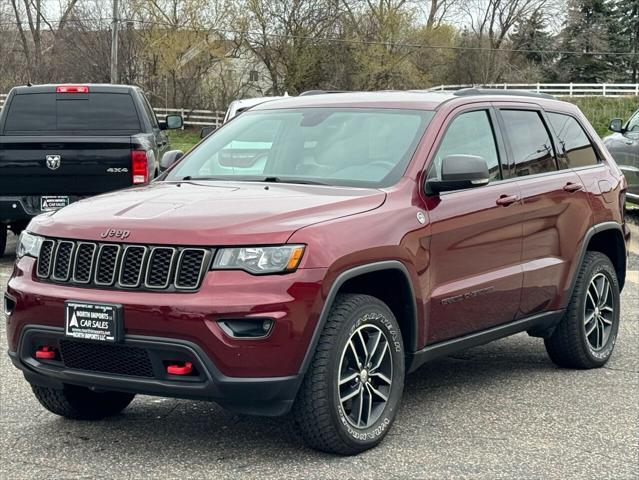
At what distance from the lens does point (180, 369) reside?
4.54m

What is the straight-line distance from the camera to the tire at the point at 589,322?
6.75 metres

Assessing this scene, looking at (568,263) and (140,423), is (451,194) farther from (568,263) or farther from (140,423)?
(140,423)

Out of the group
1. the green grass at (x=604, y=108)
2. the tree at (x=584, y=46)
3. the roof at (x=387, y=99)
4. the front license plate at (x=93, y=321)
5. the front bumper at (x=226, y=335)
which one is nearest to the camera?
the front bumper at (x=226, y=335)

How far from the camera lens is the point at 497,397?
6168 mm

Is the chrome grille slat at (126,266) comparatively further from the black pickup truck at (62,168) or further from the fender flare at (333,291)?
the black pickup truck at (62,168)

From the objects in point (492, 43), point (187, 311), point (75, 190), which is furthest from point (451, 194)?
point (492, 43)

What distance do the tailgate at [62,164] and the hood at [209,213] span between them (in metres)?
5.49

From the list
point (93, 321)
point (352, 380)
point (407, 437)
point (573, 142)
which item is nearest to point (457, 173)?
point (352, 380)

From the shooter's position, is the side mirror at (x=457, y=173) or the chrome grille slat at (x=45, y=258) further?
the side mirror at (x=457, y=173)

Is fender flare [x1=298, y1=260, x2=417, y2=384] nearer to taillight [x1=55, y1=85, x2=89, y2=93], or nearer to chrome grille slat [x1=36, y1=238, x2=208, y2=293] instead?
chrome grille slat [x1=36, y1=238, x2=208, y2=293]

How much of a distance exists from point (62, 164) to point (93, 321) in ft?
21.2

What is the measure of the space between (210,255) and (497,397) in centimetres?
240

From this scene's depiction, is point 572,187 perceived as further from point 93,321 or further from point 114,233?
point 93,321

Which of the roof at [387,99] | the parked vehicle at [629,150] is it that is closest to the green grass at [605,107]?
the parked vehicle at [629,150]
